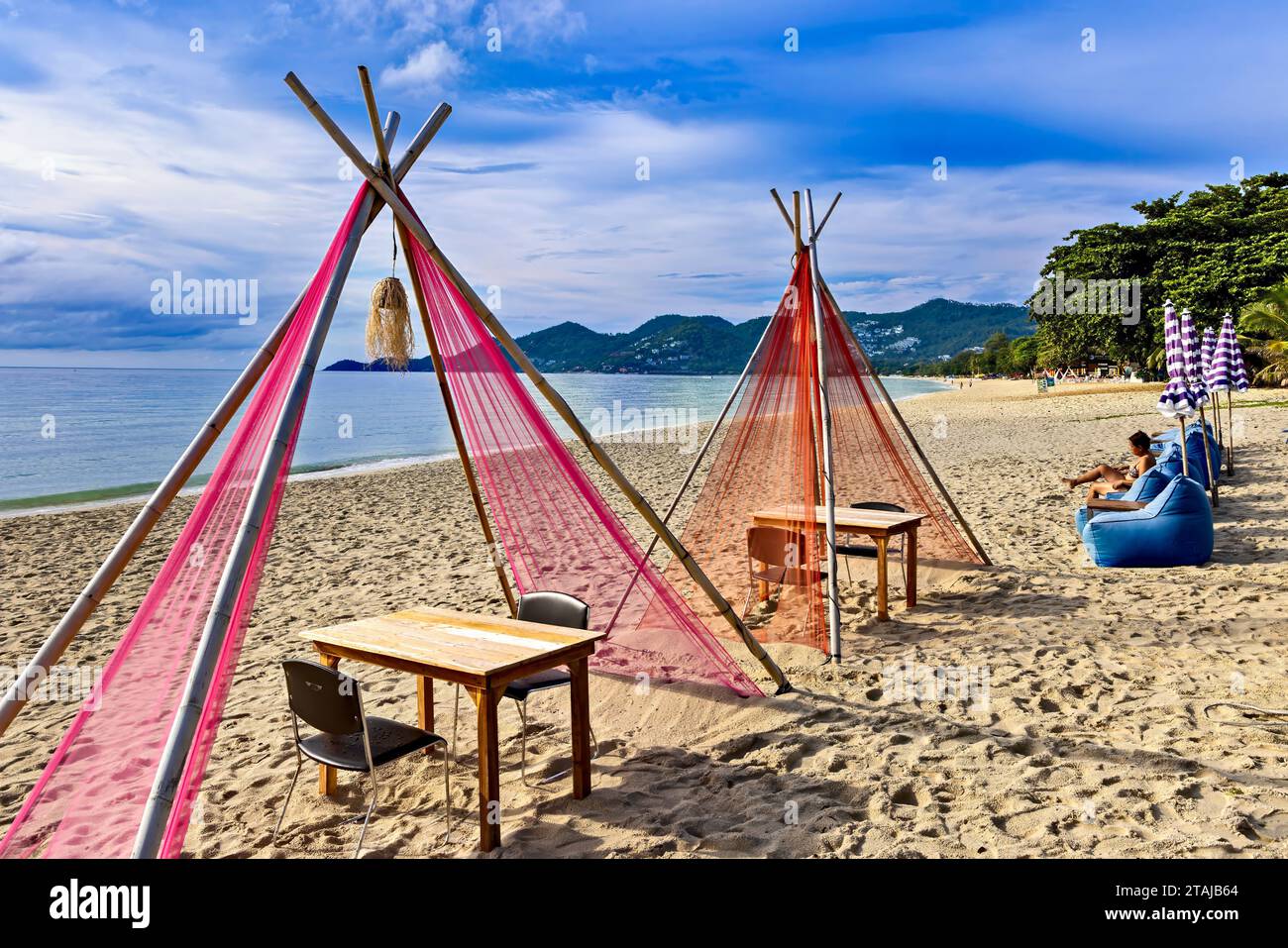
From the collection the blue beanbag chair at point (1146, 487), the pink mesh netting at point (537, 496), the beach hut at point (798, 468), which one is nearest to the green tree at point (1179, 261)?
the blue beanbag chair at point (1146, 487)

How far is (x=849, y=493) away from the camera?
754 centimetres

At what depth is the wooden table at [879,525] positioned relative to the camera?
6004 mm

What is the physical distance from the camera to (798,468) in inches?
248

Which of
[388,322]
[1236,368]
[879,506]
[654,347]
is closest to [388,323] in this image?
[388,322]

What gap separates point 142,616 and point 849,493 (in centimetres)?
566

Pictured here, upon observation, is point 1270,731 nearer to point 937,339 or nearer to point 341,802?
point 341,802

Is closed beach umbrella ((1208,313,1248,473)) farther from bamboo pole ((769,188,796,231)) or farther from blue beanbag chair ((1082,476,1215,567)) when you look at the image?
bamboo pole ((769,188,796,231))

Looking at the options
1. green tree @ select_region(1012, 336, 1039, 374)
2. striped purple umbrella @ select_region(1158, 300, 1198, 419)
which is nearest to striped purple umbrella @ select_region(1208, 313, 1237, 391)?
striped purple umbrella @ select_region(1158, 300, 1198, 419)

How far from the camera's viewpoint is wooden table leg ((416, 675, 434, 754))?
14.1ft

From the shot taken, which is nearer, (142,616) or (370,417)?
(142,616)

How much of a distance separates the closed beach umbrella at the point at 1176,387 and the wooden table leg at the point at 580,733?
21.9 feet

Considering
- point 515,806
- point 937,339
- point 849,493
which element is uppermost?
point 937,339
